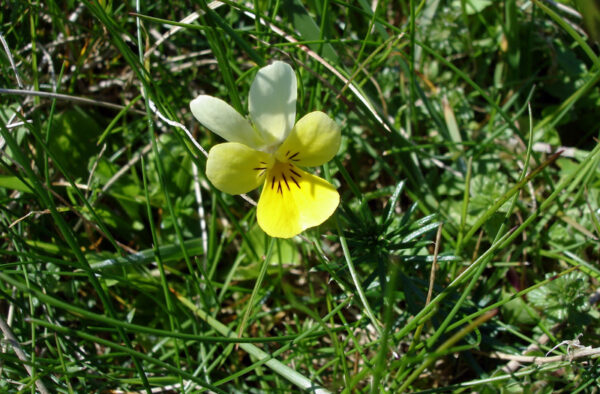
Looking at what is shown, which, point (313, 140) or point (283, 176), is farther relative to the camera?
point (283, 176)

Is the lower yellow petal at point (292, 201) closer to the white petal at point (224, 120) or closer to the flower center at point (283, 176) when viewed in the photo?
the flower center at point (283, 176)

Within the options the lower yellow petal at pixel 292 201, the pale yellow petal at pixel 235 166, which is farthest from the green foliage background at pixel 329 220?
the pale yellow petal at pixel 235 166

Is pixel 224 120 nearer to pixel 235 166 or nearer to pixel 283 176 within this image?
pixel 235 166

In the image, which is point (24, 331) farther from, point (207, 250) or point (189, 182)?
point (189, 182)

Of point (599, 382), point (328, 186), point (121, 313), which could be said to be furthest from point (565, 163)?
point (121, 313)

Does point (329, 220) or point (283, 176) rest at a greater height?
point (283, 176)

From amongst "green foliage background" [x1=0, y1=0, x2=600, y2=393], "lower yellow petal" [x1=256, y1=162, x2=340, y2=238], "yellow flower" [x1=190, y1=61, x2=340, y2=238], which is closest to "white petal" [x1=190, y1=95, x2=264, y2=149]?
"yellow flower" [x1=190, y1=61, x2=340, y2=238]

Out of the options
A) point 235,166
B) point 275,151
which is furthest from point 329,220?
point 235,166

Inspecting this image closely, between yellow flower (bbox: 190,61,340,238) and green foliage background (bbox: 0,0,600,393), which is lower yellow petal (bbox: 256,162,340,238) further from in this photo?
green foliage background (bbox: 0,0,600,393)
